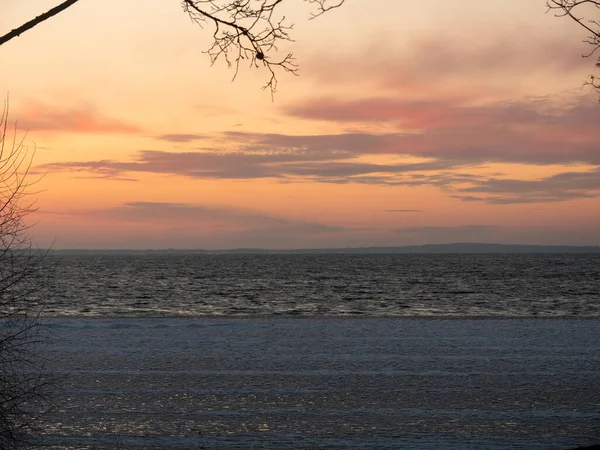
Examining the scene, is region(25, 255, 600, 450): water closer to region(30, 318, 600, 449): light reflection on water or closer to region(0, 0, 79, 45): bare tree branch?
region(30, 318, 600, 449): light reflection on water

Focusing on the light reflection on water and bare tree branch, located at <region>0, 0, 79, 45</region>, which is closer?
bare tree branch, located at <region>0, 0, 79, 45</region>

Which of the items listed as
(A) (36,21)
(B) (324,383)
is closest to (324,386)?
(B) (324,383)

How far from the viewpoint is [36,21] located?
513 centimetres

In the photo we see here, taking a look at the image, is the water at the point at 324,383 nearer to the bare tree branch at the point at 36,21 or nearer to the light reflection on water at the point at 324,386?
the light reflection on water at the point at 324,386

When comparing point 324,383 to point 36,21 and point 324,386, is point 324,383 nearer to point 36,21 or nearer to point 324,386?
point 324,386

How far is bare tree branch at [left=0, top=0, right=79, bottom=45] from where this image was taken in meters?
5.13

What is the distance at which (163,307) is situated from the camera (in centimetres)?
5062

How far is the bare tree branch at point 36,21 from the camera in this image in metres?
5.13

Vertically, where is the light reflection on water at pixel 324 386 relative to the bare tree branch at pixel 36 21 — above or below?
below

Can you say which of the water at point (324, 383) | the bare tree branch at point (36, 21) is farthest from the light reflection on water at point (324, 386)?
the bare tree branch at point (36, 21)

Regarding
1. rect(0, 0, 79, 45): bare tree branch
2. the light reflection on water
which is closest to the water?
the light reflection on water

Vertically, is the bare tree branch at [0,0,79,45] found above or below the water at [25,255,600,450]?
above

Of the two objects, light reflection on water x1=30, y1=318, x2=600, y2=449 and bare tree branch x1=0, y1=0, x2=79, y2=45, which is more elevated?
bare tree branch x1=0, y1=0, x2=79, y2=45

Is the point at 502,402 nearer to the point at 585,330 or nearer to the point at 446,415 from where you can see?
the point at 446,415
